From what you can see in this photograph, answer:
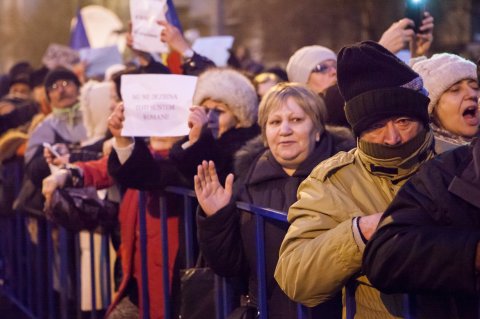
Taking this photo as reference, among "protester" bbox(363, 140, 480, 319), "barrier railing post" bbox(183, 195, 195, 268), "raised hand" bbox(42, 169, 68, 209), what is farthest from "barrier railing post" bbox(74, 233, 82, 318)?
"protester" bbox(363, 140, 480, 319)

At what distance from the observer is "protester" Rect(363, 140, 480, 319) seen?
2533 mm

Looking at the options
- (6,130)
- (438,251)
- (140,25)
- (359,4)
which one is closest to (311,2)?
(359,4)

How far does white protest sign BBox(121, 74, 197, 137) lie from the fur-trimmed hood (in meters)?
0.46

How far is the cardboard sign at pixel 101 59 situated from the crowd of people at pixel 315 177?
3.18 metres

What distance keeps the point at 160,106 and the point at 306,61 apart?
1.55 meters

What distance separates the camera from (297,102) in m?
4.51

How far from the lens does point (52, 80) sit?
319 inches

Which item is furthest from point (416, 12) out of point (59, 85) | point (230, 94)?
point (59, 85)

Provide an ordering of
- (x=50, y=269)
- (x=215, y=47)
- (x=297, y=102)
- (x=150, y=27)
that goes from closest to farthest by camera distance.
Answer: (x=297, y=102) → (x=150, y=27) → (x=50, y=269) → (x=215, y=47)

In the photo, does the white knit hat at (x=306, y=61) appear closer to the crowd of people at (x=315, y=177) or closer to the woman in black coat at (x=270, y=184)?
the crowd of people at (x=315, y=177)

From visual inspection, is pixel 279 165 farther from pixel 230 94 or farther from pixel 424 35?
pixel 424 35

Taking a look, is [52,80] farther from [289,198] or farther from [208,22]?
[208,22]

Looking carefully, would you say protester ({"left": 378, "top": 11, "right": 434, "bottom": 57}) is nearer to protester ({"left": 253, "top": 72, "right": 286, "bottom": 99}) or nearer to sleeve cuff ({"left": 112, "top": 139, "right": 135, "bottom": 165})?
sleeve cuff ({"left": 112, "top": 139, "right": 135, "bottom": 165})

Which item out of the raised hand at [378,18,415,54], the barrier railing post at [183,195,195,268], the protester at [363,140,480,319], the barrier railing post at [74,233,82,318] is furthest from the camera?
the barrier railing post at [74,233,82,318]
